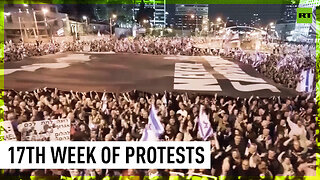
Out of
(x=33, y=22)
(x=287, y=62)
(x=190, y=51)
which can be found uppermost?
(x=33, y=22)

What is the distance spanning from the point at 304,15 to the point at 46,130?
307 cm

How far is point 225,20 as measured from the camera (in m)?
3.43

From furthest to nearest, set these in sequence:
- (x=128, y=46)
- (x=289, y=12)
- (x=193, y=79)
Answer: (x=128, y=46) → (x=193, y=79) → (x=289, y=12)

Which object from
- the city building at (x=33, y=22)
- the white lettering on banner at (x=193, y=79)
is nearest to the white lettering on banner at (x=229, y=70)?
the white lettering on banner at (x=193, y=79)

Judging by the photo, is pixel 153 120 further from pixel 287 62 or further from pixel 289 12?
pixel 289 12

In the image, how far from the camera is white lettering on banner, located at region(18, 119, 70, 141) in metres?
3.42

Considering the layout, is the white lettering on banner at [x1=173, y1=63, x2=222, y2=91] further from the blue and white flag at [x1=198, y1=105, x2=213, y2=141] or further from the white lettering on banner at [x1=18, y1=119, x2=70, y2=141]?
the white lettering on banner at [x1=18, y1=119, x2=70, y2=141]

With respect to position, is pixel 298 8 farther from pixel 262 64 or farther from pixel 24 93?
pixel 24 93

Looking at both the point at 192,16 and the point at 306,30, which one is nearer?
the point at 306,30

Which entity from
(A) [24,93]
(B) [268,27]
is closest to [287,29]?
(B) [268,27]

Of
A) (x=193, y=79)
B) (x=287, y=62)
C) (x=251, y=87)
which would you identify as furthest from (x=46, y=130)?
(x=287, y=62)

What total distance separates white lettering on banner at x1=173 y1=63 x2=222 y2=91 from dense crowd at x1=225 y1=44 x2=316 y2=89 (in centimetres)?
53

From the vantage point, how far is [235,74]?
3496mm

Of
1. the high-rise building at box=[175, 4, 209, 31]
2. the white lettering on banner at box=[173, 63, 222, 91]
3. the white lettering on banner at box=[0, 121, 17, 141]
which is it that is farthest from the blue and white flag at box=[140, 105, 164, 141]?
the white lettering on banner at box=[0, 121, 17, 141]
